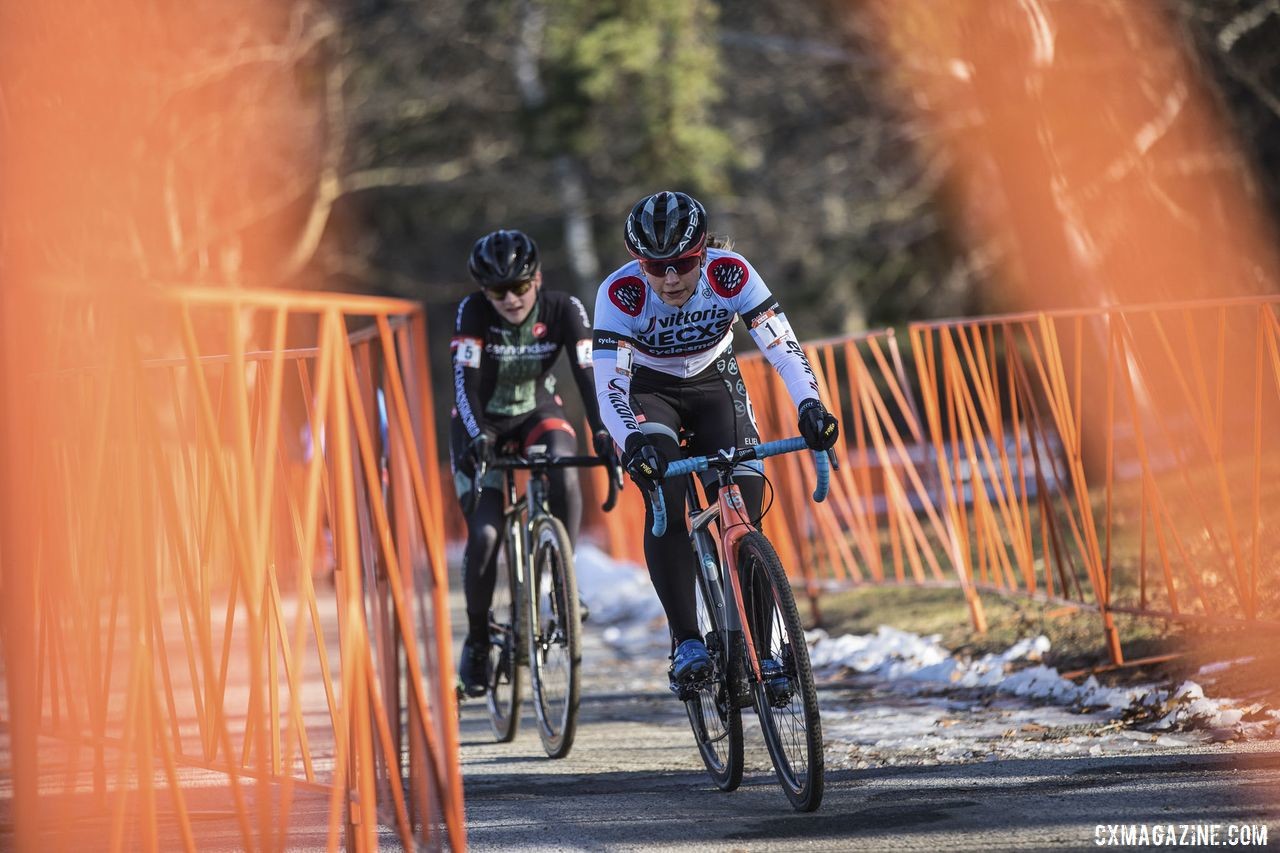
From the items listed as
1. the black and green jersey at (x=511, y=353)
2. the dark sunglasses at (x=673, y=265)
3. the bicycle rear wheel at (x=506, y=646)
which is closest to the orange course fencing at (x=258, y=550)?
the dark sunglasses at (x=673, y=265)

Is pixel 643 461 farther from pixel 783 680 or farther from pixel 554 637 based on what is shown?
pixel 554 637

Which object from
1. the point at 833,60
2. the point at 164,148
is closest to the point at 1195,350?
the point at 833,60

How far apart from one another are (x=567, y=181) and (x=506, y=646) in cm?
2354

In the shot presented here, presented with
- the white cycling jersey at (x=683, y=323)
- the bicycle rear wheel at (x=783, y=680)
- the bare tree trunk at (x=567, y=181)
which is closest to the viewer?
the bicycle rear wheel at (x=783, y=680)

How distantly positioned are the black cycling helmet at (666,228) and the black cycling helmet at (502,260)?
1522 millimetres

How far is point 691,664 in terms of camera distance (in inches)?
209

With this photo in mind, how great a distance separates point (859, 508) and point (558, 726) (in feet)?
13.4

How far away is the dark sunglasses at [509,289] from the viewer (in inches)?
271

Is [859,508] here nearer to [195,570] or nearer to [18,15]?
[195,570]

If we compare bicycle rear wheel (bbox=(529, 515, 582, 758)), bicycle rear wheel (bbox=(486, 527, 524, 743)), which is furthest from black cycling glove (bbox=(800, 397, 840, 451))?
bicycle rear wheel (bbox=(486, 527, 524, 743))

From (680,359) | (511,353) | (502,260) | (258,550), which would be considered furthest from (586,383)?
(258,550)

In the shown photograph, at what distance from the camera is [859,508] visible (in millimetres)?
10133

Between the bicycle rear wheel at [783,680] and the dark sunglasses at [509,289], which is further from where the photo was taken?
the dark sunglasses at [509,289]

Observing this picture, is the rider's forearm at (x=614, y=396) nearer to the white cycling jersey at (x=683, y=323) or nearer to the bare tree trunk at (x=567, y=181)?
the white cycling jersey at (x=683, y=323)
